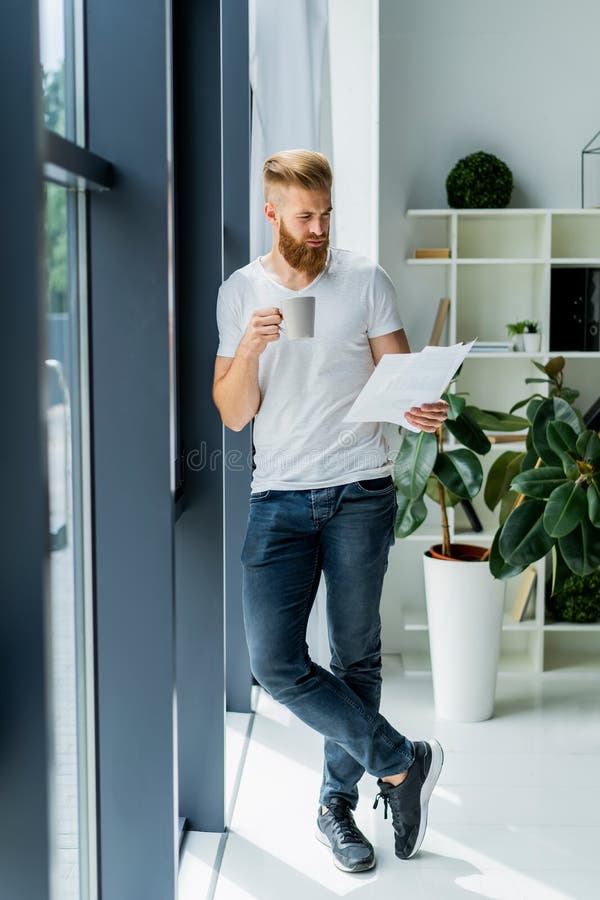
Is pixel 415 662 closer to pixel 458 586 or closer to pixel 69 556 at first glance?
pixel 458 586

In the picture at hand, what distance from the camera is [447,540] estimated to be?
134 inches

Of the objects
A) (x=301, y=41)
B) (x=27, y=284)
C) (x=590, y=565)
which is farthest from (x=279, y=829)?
(x=301, y=41)

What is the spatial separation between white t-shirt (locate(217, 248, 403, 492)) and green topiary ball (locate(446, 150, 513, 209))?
176 cm

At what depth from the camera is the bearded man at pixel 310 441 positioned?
6.73ft

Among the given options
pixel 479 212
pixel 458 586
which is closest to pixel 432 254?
pixel 479 212

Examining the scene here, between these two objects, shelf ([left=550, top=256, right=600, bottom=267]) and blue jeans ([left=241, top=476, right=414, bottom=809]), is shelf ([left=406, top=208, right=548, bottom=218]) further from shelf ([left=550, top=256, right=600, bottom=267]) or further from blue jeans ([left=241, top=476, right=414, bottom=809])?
blue jeans ([left=241, top=476, right=414, bottom=809])

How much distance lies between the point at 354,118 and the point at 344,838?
2698 millimetres

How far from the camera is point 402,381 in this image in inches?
76.9

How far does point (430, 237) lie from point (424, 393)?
2066 mm

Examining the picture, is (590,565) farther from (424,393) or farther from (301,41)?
(301,41)

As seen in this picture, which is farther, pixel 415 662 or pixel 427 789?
pixel 415 662

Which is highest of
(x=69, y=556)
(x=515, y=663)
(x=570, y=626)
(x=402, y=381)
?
(x=402, y=381)

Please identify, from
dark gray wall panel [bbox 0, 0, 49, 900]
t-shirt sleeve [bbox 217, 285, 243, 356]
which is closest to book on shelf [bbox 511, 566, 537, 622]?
t-shirt sleeve [bbox 217, 285, 243, 356]

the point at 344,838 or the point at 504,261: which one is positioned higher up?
the point at 504,261
